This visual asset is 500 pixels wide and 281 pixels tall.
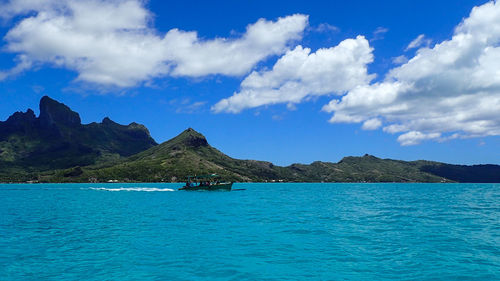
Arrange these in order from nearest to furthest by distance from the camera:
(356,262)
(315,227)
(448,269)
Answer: (448,269), (356,262), (315,227)

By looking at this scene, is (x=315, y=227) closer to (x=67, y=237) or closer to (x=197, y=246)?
(x=197, y=246)

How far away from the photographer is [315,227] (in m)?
42.4

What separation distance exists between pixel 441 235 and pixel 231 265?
2468 cm

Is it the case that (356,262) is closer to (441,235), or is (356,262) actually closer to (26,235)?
(441,235)

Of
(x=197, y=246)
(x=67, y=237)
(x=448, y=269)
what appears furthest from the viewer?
(x=67, y=237)

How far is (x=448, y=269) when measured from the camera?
2273 centimetres

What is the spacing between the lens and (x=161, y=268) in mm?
22938

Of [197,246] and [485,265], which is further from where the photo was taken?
[197,246]

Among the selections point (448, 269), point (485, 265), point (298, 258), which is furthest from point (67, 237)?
point (485, 265)

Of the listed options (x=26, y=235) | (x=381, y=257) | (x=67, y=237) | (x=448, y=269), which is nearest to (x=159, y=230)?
(x=67, y=237)

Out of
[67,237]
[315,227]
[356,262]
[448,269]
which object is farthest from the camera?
[315,227]

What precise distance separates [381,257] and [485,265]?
676cm

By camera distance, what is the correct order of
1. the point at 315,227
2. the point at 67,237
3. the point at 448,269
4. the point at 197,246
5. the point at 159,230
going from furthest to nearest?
1. the point at 315,227
2. the point at 159,230
3. the point at 67,237
4. the point at 197,246
5. the point at 448,269

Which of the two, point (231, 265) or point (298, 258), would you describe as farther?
point (298, 258)
